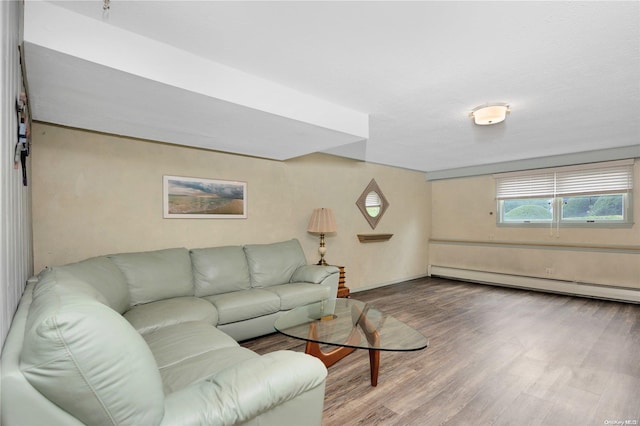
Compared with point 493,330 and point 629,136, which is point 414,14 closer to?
point 493,330

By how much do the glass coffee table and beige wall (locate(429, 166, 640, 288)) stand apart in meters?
3.97

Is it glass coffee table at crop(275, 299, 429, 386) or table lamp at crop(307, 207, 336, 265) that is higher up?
table lamp at crop(307, 207, 336, 265)

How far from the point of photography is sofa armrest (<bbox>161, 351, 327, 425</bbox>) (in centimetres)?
103

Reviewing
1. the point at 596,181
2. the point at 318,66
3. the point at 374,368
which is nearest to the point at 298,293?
the point at 374,368

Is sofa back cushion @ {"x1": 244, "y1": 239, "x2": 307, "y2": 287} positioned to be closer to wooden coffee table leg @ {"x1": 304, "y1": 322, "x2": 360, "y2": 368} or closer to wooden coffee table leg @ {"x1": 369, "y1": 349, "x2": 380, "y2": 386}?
wooden coffee table leg @ {"x1": 304, "y1": 322, "x2": 360, "y2": 368}

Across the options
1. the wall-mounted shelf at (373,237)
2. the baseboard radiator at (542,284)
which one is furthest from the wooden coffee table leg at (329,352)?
the baseboard radiator at (542,284)

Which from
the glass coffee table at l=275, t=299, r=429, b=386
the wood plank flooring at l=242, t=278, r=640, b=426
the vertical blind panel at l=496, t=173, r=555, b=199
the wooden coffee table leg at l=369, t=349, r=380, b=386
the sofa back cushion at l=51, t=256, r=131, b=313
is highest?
the vertical blind panel at l=496, t=173, r=555, b=199

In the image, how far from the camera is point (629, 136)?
12.0 ft

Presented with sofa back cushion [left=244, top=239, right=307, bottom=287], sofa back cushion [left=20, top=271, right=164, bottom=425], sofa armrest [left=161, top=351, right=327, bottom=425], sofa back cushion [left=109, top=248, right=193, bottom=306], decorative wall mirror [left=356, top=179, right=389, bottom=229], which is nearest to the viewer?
sofa back cushion [left=20, top=271, right=164, bottom=425]

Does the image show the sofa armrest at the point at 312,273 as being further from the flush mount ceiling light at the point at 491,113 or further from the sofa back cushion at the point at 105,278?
the flush mount ceiling light at the point at 491,113

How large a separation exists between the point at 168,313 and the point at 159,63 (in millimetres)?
1773

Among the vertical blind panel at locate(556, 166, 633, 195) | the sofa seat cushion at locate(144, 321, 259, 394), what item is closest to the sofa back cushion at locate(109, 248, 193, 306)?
the sofa seat cushion at locate(144, 321, 259, 394)

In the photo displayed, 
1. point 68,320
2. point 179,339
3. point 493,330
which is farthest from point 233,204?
point 493,330

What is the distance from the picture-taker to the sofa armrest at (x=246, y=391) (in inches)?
40.4
